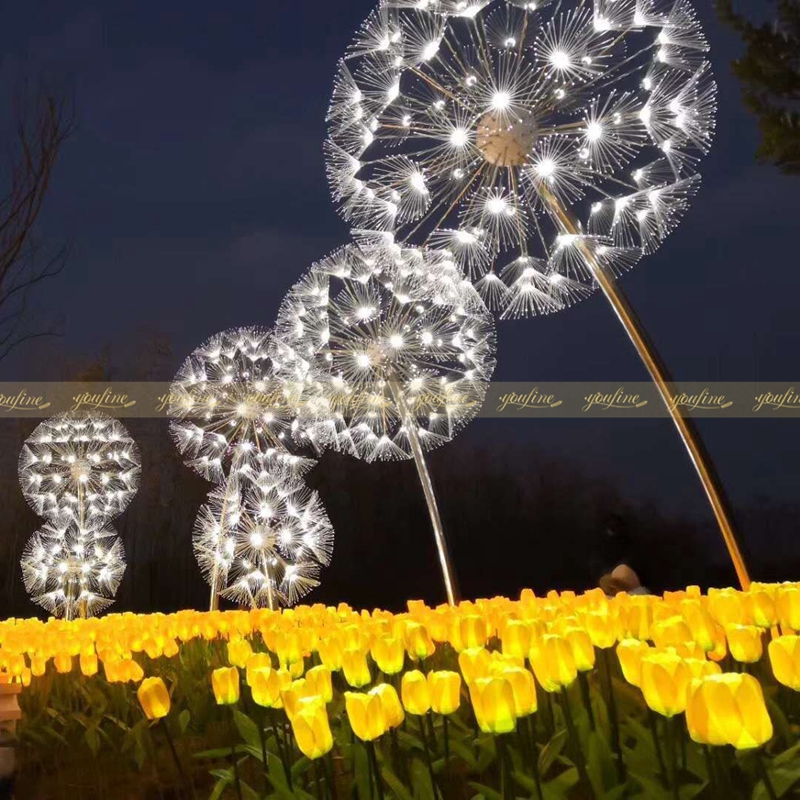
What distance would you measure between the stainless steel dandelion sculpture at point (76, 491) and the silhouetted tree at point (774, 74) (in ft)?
33.7

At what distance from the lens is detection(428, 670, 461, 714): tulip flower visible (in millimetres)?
2166

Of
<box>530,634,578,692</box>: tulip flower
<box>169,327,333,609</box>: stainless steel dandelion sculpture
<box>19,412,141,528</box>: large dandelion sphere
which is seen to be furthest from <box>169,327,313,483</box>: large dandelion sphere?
<box>530,634,578,692</box>: tulip flower

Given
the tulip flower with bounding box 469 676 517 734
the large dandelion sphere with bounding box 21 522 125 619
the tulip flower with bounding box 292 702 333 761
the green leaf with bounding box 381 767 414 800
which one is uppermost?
the large dandelion sphere with bounding box 21 522 125 619

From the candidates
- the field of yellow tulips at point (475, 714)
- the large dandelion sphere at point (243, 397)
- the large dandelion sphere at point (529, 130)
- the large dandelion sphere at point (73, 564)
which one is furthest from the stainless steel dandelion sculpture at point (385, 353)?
the large dandelion sphere at point (73, 564)

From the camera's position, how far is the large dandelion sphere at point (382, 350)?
8.96 m

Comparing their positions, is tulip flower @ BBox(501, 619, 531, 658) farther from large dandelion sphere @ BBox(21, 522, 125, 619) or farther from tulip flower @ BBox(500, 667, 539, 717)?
large dandelion sphere @ BBox(21, 522, 125, 619)

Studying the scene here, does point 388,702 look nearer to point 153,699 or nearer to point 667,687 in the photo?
point 667,687

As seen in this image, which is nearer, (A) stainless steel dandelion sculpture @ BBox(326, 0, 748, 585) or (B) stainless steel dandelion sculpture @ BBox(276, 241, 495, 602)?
(A) stainless steel dandelion sculpture @ BBox(326, 0, 748, 585)

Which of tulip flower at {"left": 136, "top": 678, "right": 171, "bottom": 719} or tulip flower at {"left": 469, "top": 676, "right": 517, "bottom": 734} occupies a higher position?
tulip flower at {"left": 136, "top": 678, "right": 171, "bottom": 719}

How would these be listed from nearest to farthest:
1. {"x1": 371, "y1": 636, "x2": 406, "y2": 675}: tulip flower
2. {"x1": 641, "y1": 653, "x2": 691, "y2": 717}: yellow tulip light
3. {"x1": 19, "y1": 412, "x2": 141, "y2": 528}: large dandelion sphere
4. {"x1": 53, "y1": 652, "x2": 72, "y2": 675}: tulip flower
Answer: {"x1": 641, "y1": 653, "x2": 691, "y2": 717}: yellow tulip light, {"x1": 371, "y1": 636, "x2": 406, "y2": 675}: tulip flower, {"x1": 53, "y1": 652, "x2": 72, "y2": 675}: tulip flower, {"x1": 19, "y1": 412, "x2": 141, "y2": 528}: large dandelion sphere

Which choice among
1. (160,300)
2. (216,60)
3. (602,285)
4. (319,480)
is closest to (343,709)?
(602,285)

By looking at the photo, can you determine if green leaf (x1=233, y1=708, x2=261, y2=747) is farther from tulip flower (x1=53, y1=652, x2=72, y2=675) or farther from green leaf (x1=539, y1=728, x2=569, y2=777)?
tulip flower (x1=53, y1=652, x2=72, y2=675)

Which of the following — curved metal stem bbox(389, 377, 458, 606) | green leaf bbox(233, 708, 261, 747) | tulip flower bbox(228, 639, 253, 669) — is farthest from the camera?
curved metal stem bbox(389, 377, 458, 606)

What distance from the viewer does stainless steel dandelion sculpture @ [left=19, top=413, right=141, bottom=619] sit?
14.7 metres
